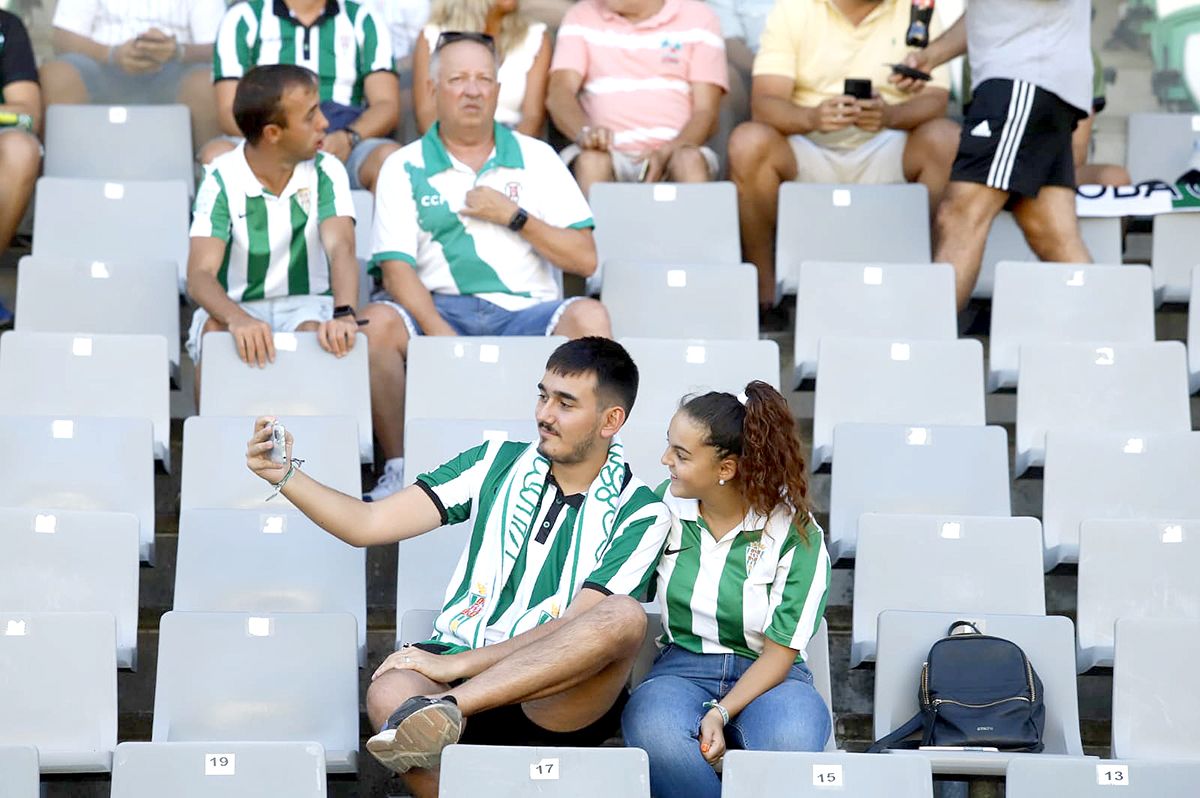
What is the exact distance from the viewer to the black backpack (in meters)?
3.46

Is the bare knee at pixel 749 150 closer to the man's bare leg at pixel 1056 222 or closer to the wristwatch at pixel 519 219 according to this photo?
the man's bare leg at pixel 1056 222

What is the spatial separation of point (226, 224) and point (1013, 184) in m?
2.19

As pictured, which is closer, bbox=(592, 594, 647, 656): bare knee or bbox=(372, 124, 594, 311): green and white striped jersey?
bbox=(592, 594, 647, 656): bare knee

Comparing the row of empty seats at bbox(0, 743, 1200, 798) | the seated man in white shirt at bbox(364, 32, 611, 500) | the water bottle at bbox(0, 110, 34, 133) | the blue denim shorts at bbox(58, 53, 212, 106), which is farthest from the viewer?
the blue denim shorts at bbox(58, 53, 212, 106)

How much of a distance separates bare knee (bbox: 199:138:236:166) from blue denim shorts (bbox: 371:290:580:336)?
34.0 inches

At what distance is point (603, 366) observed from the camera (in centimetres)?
353

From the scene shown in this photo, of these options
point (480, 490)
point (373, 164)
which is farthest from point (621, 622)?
point (373, 164)

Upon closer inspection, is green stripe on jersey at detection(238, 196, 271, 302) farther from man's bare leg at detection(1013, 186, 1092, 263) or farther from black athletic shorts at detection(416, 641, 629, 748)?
man's bare leg at detection(1013, 186, 1092, 263)

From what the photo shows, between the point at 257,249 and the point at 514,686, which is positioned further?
the point at 257,249

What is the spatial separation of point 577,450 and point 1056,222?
90.2 inches

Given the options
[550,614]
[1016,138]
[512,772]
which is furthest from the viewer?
[1016,138]

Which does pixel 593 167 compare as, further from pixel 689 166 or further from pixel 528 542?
pixel 528 542

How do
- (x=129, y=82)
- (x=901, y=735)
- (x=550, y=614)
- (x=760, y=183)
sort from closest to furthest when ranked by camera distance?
(x=550, y=614)
(x=901, y=735)
(x=760, y=183)
(x=129, y=82)

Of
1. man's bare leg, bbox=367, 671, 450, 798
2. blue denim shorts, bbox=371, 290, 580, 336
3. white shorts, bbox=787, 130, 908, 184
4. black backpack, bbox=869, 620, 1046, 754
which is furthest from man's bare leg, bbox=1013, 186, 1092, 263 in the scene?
man's bare leg, bbox=367, 671, 450, 798
